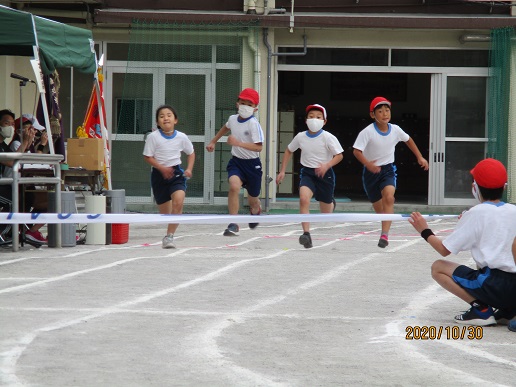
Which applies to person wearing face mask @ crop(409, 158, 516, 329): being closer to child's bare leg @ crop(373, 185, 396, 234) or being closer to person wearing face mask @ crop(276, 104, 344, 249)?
child's bare leg @ crop(373, 185, 396, 234)

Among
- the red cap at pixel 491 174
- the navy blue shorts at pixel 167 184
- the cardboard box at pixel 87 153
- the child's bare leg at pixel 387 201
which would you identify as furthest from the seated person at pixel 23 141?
the red cap at pixel 491 174

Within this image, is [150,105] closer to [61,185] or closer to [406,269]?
[61,185]

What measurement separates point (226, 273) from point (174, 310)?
2508 millimetres

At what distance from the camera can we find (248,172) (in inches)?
593

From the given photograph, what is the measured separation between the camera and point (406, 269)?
455 inches

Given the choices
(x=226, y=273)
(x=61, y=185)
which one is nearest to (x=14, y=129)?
(x=61, y=185)

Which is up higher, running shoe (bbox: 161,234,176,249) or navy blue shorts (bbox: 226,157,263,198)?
navy blue shorts (bbox: 226,157,263,198)

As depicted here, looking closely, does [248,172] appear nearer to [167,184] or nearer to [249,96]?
[249,96]

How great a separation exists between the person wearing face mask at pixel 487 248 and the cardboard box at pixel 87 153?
7769mm

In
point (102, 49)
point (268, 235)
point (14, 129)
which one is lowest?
point (268, 235)

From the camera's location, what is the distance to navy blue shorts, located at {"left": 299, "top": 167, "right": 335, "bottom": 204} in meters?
14.1

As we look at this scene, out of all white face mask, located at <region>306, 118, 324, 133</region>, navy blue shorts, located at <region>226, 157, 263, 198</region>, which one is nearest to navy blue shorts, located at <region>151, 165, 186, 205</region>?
navy blue shorts, located at <region>226, 157, 263, 198</region>

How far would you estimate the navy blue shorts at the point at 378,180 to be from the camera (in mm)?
13844

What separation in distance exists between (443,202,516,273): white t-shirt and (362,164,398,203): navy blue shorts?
5948mm
